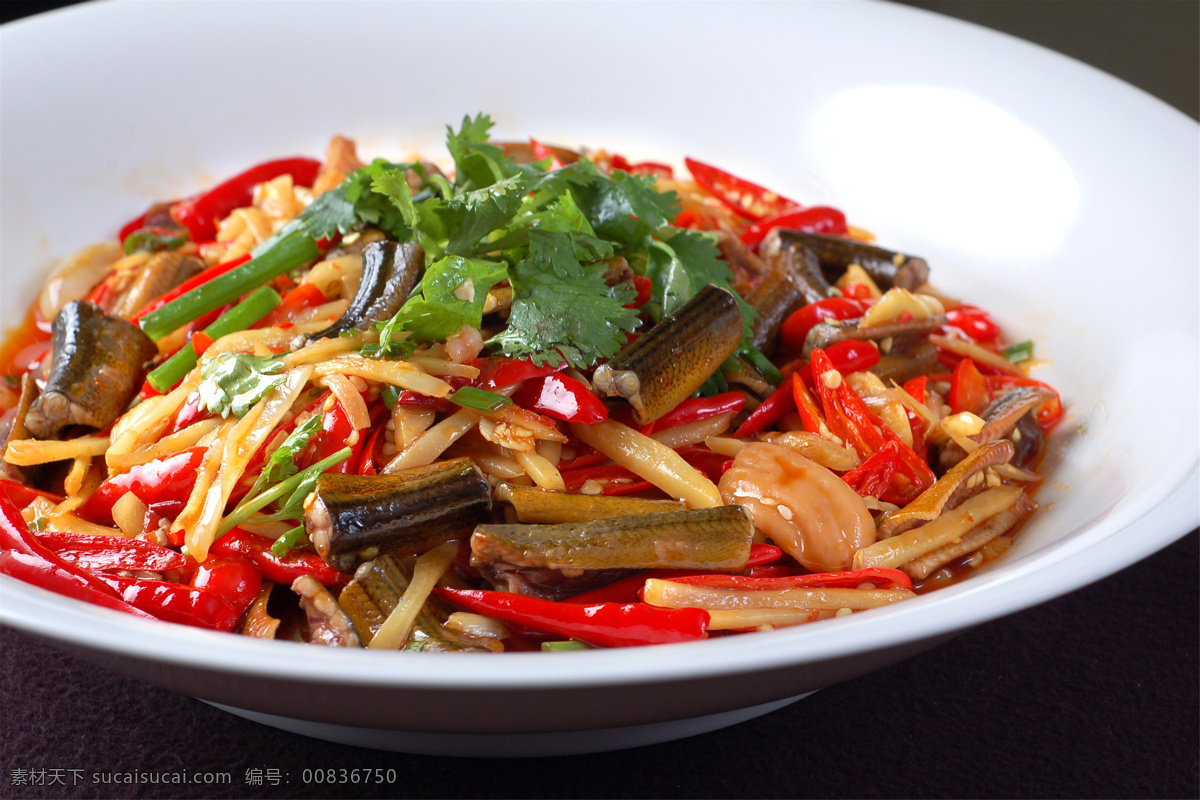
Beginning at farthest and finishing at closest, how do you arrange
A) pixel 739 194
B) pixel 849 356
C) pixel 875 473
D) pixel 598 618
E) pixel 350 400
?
pixel 739 194 → pixel 849 356 → pixel 875 473 → pixel 350 400 → pixel 598 618

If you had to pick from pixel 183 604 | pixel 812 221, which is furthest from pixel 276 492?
pixel 812 221

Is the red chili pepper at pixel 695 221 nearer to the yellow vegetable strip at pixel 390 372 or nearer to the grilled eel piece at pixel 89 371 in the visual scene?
the yellow vegetable strip at pixel 390 372

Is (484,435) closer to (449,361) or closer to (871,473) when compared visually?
(449,361)

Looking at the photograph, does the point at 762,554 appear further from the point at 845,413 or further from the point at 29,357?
the point at 29,357

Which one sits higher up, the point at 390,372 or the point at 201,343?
the point at 390,372

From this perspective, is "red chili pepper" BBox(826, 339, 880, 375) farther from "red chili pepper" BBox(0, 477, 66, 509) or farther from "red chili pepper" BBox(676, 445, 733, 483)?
"red chili pepper" BBox(0, 477, 66, 509)

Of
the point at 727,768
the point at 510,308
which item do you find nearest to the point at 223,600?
the point at 510,308

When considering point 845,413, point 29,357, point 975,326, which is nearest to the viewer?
point 845,413
